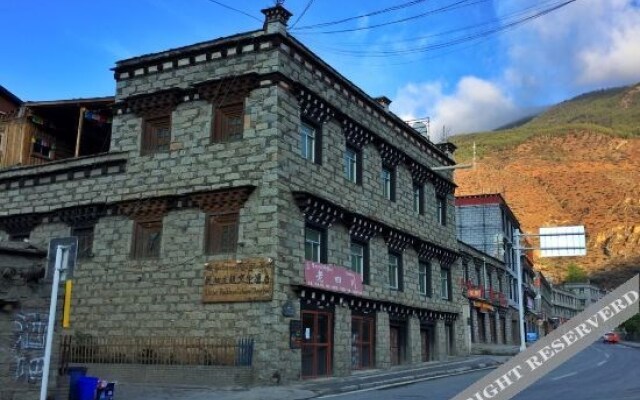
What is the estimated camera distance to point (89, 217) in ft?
76.2

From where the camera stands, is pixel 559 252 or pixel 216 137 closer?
pixel 216 137

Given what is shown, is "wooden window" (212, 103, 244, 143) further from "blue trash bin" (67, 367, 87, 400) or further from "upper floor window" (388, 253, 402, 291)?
"blue trash bin" (67, 367, 87, 400)

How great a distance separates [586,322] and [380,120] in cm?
1903

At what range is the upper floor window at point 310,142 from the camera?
2221 cm

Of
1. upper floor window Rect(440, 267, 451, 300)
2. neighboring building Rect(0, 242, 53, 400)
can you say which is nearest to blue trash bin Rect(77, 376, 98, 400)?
neighboring building Rect(0, 242, 53, 400)

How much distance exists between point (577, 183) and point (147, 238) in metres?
154

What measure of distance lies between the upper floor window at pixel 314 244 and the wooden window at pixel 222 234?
250 centimetres

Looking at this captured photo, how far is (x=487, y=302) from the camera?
4506cm

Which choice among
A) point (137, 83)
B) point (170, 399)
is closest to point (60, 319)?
point (170, 399)

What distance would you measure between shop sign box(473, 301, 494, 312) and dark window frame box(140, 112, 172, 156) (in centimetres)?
2683

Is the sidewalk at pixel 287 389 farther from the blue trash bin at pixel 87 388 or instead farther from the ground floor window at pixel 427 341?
the ground floor window at pixel 427 341

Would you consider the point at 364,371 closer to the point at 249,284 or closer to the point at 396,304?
the point at 396,304

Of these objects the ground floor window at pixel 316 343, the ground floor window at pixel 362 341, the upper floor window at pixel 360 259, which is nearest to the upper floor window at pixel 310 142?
the upper floor window at pixel 360 259

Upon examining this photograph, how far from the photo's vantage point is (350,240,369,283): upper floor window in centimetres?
2434
